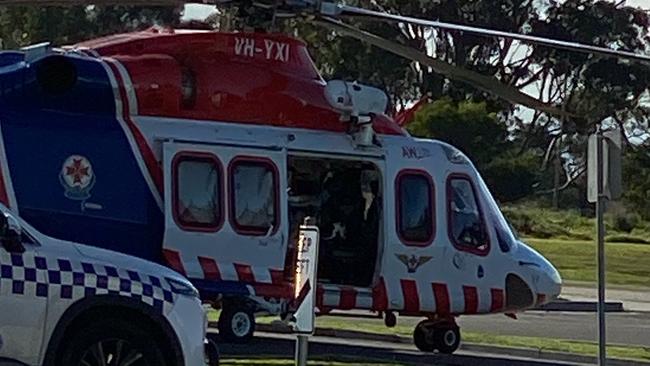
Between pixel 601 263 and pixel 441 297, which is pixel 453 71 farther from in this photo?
pixel 441 297

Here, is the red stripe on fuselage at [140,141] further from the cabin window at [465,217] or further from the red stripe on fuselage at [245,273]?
the cabin window at [465,217]

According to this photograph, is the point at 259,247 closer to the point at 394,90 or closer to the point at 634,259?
the point at 634,259

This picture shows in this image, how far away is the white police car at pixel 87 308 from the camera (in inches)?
368

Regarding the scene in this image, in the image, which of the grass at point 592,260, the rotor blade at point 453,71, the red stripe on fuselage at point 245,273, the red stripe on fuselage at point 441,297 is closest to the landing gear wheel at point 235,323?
the red stripe on fuselage at point 245,273

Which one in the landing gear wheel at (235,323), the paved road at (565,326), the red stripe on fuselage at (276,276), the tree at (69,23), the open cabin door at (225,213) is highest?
the tree at (69,23)

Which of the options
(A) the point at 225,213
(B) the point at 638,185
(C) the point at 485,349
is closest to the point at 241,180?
(A) the point at 225,213

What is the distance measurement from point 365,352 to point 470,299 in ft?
4.35

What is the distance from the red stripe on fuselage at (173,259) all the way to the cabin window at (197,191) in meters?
0.27

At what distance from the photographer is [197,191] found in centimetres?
1523

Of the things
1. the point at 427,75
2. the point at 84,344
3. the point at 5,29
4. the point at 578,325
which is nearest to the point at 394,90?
the point at 427,75

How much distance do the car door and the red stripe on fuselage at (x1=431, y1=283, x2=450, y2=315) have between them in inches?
310

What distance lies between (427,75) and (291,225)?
4269cm

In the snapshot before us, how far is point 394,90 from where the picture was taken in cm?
6006

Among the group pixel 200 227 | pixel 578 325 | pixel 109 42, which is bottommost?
pixel 578 325
